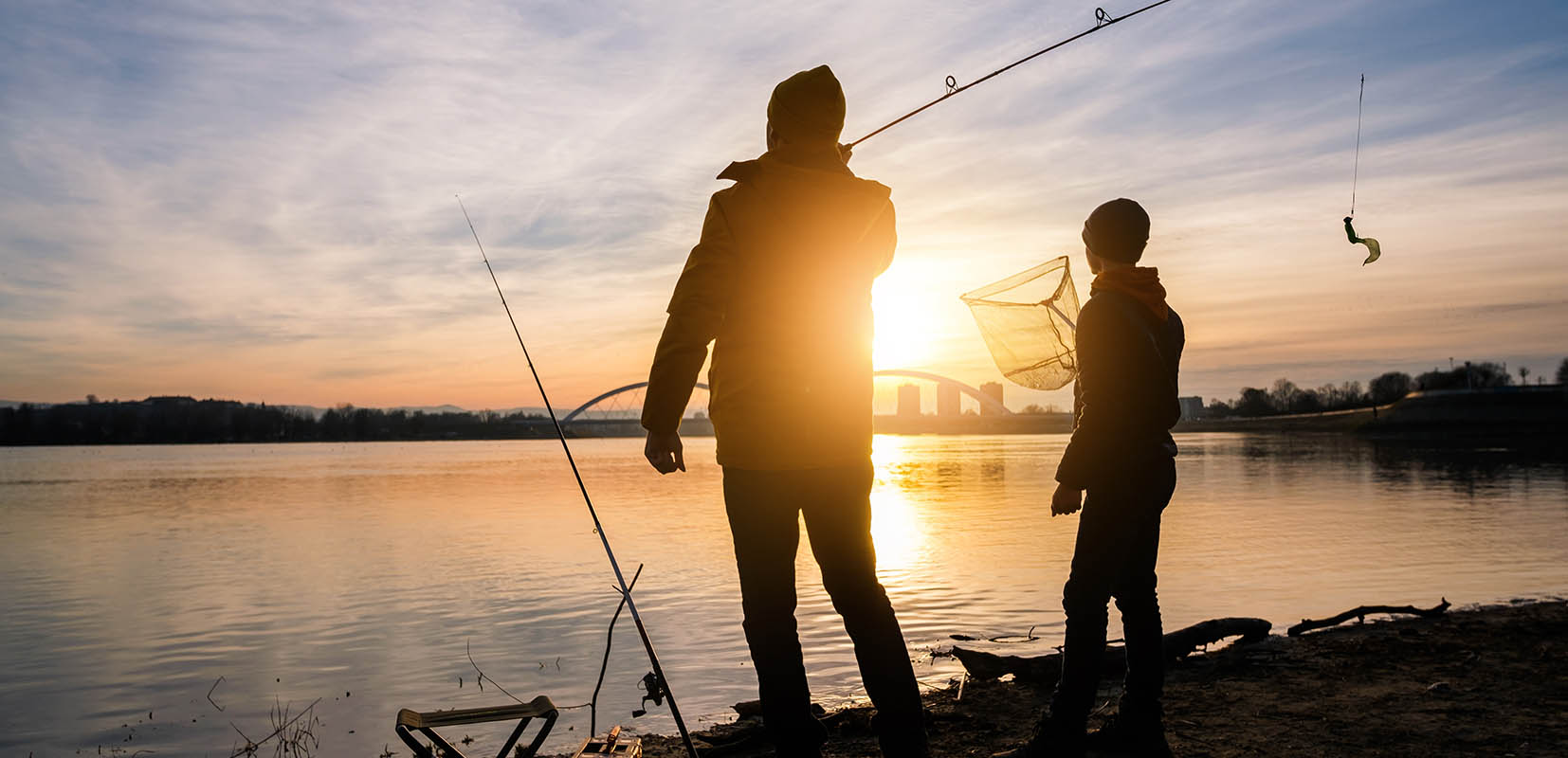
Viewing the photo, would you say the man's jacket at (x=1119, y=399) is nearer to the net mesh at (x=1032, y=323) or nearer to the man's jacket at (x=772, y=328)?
the man's jacket at (x=772, y=328)

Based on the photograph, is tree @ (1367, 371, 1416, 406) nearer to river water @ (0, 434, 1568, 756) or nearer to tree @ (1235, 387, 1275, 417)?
→ tree @ (1235, 387, 1275, 417)

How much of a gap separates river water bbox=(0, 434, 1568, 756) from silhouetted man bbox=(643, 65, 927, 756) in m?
2.61

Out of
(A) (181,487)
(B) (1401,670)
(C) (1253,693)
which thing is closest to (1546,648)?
(B) (1401,670)

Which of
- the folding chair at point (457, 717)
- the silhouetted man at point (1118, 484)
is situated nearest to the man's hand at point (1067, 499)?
the silhouetted man at point (1118, 484)

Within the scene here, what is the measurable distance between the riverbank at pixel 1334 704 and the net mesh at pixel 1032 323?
1.52 m

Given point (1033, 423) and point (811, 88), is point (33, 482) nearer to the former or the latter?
point (811, 88)

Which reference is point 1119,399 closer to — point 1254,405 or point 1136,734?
point 1136,734

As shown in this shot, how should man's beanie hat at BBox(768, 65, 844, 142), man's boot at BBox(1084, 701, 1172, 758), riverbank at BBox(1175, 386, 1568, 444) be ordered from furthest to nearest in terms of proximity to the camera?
riverbank at BBox(1175, 386, 1568, 444), man's boot at BBox(1084, 701, 1172, 758), man's beanie hat at BBox(768, 65, 844, 142)

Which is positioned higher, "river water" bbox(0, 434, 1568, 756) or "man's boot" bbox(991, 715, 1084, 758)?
"man's boot" bbox(991, 715, 1084, 758)

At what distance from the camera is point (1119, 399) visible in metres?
3.17

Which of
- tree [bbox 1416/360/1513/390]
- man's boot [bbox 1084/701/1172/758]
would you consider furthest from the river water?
tree [bbox 1416/360/1513/390]

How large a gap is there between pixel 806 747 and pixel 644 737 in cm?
199

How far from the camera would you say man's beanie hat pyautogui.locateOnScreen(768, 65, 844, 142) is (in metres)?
2.72

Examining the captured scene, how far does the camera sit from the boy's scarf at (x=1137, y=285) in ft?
10.6
